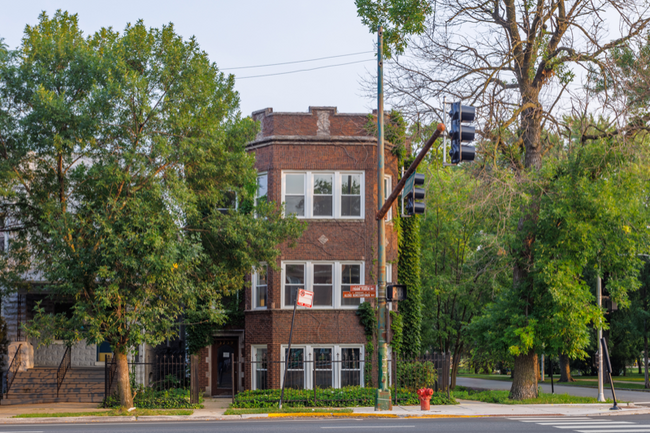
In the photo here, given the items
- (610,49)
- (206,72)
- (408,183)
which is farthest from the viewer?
(610,49)

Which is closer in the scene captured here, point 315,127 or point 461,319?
point 315,127

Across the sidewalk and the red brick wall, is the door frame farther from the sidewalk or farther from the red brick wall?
the sidewalk

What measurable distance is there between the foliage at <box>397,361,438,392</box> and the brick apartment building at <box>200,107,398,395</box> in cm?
161

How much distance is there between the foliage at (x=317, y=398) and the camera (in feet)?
66.1

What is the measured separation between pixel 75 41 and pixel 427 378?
16.2 metres

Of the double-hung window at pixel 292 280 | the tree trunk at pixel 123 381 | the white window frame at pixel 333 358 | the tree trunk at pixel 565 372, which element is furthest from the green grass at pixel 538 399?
the tree trunk at pixel 565 372

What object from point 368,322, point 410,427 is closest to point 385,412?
point 410,427

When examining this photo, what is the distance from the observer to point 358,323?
23703mm

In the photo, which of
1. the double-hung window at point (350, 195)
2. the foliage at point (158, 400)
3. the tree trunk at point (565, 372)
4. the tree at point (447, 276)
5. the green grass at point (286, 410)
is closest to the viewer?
the green grass at point (286, 410)

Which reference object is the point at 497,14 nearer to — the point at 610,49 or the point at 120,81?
the point at 610,49

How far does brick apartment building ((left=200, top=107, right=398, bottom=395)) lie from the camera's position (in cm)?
2355

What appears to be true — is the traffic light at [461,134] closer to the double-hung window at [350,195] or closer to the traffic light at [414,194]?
the traffic light at [414,194]

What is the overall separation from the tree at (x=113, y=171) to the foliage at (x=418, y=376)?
7.69 m

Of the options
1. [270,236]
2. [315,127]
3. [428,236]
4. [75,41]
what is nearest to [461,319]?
[428,236]
